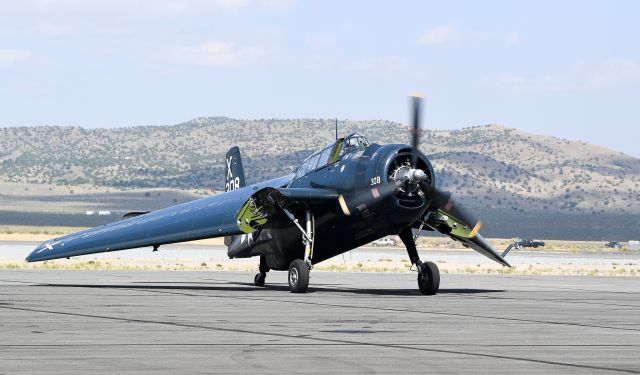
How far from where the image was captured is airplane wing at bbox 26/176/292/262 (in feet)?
110

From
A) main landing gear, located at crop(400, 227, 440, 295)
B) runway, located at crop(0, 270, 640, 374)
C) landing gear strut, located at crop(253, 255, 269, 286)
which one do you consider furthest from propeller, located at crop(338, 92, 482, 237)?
landing gear strut, located at crop(253, 255, 269, 286)

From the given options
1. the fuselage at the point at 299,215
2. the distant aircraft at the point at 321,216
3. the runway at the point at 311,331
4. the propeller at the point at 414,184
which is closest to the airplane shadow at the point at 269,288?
the runway at the point at 311,331

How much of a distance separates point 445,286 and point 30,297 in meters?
14.3

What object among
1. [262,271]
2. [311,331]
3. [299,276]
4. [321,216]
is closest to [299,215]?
[321,216]

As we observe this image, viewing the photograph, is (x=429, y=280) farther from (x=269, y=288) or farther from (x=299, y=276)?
(x=269, y=288)

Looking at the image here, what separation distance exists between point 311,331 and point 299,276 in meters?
11.5

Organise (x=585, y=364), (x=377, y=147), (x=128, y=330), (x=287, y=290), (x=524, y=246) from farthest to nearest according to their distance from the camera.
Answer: (x=524, y=246) → (x=287, y=290) → (x=377, y=147) → (x=128, y=330) → (x=585, y=364)

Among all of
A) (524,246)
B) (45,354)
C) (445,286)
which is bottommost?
(524,246)

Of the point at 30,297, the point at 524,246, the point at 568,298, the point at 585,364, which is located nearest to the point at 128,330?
the point at 585,364

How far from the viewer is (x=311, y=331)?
19.2m

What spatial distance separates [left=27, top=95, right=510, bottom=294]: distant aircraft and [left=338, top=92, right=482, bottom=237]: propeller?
0.02 metres

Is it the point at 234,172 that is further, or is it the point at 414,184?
the point at 234,172

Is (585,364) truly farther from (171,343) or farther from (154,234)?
(154,234)

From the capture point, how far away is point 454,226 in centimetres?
3347
